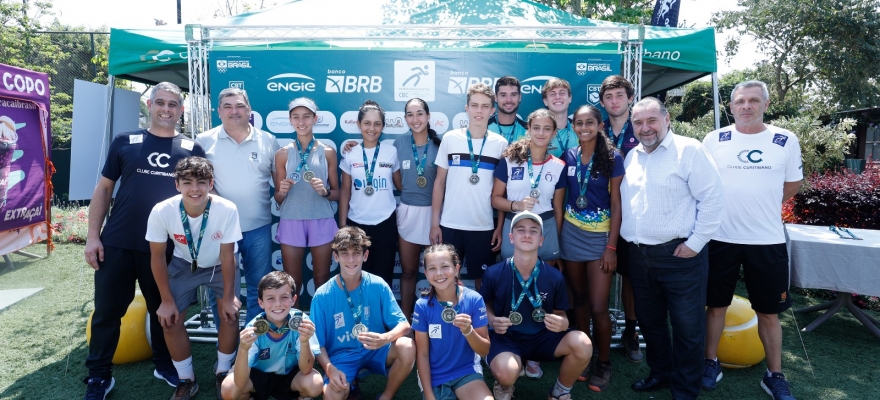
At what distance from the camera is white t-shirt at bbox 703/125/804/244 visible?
3.21 metres

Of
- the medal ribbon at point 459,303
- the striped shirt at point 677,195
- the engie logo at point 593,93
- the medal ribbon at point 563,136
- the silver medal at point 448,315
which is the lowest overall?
the silver medal at point 448,315

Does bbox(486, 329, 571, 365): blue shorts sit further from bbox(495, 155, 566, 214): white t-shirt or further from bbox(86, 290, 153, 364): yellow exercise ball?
bbox(86, 290, 153, 364): yellow exercise ball

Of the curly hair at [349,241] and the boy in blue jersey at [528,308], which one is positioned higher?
the curly hair at [349,241]

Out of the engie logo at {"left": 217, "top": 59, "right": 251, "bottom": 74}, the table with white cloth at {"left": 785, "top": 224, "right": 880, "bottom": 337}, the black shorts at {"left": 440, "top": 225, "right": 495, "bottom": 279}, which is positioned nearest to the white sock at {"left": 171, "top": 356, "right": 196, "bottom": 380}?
the black shorts at {"left": 440, "top": 225, "right": 495, "bottom": 279}

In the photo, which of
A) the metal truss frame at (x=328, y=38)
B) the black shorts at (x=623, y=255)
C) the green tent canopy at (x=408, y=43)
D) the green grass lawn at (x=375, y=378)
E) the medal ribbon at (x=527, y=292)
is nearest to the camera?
the medal ribbon at (x=527, y=292)

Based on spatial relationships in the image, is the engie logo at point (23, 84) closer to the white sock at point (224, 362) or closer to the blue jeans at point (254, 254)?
the blue jeans at point (254, 254)

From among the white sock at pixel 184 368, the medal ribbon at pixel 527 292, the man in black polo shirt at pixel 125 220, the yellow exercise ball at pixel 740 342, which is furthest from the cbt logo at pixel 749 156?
the white sock at pixel 184 368

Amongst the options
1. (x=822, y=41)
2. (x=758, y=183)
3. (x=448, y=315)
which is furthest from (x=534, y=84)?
(x=822, y=41)

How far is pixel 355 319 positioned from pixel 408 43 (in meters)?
3.09

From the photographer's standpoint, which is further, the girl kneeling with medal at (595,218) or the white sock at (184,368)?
the girl kneeling with medal at (595,218)

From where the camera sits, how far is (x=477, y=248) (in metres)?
3.61

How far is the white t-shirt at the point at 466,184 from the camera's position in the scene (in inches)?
141

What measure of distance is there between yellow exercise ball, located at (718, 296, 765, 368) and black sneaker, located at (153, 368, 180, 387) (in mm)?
3919

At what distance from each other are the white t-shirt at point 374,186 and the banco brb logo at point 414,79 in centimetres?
96
